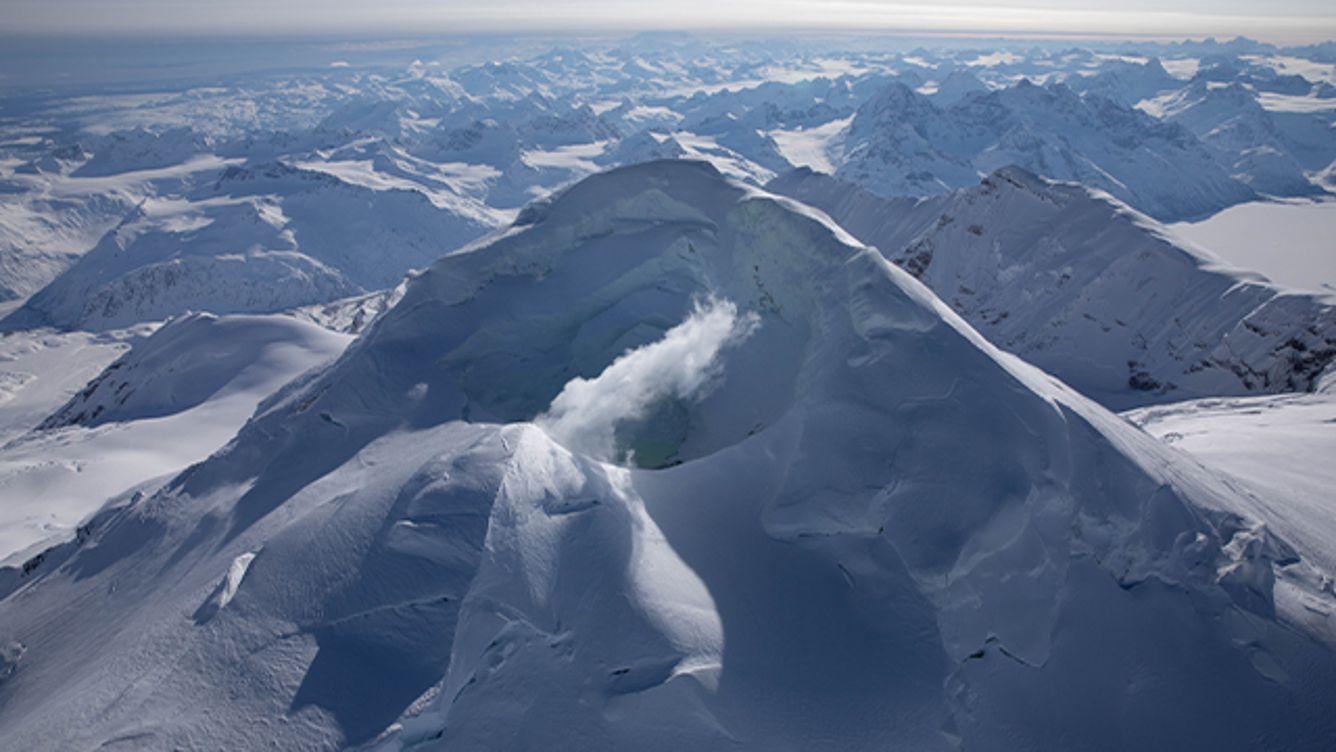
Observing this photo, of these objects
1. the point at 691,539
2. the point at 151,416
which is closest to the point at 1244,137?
the point at 691,539

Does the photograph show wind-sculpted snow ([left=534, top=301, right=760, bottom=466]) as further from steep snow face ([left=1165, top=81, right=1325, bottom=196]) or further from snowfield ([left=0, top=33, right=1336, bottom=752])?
steep snow face ([left=1165, top=81, right=1325, bottom=196])

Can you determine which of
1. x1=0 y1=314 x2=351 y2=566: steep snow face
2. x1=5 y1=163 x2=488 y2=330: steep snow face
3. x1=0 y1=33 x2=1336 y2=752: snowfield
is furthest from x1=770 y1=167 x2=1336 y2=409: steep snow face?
x1=5 y1=163 x2=488 y2=330: steep snow face

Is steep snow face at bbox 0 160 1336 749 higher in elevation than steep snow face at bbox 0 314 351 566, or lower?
higher

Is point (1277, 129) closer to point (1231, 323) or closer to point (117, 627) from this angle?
point (1231, 323)

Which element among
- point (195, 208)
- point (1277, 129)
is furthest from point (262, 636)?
point (1277, 129)

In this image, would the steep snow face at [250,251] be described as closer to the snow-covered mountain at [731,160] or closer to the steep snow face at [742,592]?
the snow-covered mountain at [731,160]
